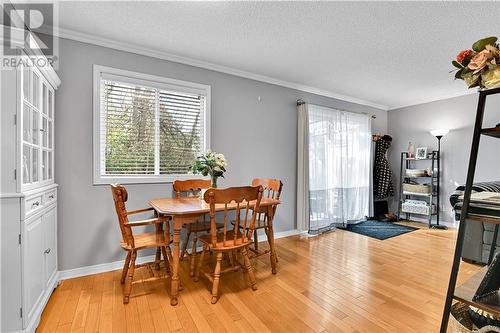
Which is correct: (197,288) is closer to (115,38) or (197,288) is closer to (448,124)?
(115,38)

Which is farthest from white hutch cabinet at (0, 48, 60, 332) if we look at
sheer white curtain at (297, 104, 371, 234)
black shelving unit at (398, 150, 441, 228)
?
black shelving unit at (398, 150, 441, 228)

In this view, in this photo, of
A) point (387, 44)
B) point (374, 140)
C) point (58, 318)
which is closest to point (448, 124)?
point (374, 140)

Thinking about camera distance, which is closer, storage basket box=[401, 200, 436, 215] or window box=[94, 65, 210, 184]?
window box=[94, 65, 210, 184]

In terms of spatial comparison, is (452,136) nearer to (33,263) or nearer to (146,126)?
(146,126)

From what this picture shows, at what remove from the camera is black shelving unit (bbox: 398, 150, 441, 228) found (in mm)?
4707

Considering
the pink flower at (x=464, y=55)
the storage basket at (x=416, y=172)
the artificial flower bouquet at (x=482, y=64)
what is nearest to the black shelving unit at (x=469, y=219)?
the artificial flower bouquet at (x=482, y=64)

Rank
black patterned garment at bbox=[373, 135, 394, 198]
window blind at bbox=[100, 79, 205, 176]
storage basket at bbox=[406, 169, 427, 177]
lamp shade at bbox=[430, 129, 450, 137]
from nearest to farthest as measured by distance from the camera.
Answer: window blind at bbox=[100, 79, 205, 176] → lamp shade at bbox=[430, 129, 450, 137] → storage basket at bbox=[406, 169, 427, 177] → black patterned garment at bbox=[373, 135, 394, 198]

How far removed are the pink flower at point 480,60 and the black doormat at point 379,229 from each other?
342cm

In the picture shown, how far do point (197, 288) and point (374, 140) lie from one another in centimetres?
468

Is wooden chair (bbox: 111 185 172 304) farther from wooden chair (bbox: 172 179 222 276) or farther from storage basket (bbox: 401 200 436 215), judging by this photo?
storage basket (bbox: 401 200 436 215)

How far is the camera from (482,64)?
1038 mm

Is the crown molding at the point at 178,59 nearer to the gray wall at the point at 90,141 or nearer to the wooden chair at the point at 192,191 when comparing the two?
the gray wall at the point at 90,141

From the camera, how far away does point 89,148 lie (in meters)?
2.61

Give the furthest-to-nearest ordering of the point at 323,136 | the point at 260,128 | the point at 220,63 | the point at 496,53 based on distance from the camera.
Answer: the point at 323,136 < the point at 260,128 < the point at 220,63 < the point at 496,53
